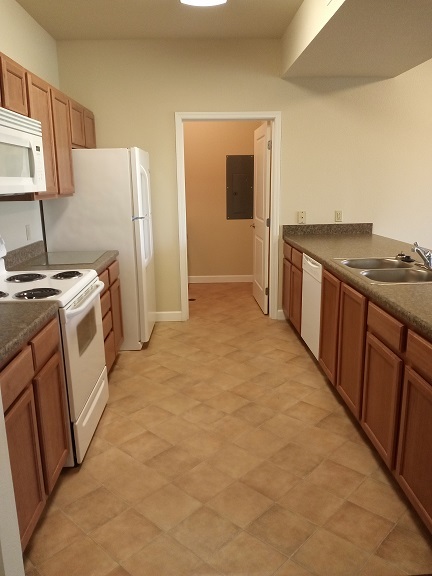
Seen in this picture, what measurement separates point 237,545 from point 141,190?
106 inches

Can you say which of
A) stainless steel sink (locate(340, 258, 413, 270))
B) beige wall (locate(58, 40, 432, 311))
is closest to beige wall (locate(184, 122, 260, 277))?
beige wall (locate(58, 40, 432, 311))

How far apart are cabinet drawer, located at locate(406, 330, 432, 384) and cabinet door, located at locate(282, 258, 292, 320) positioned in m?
2.41

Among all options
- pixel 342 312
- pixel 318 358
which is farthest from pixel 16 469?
pixel 318 358

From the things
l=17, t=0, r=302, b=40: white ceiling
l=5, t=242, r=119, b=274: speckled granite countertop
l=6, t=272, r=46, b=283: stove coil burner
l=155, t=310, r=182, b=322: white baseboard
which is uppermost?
l=17, t=0, r=302, b=40: white ceiling

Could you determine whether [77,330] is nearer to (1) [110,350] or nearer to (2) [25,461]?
(2) [25,461]

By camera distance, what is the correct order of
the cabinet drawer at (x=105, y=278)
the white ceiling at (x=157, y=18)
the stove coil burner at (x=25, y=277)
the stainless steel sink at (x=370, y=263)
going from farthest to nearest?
the white ceiling at (x=157, y=18) → the cabinet drawer at (x=105, y=278) → the stainless steel sink at (x=370, y=263) → the stove coil burner at (x=25, y=277)

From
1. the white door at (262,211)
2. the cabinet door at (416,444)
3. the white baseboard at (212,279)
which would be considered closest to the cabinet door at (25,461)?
the cabinet door at (416,444)

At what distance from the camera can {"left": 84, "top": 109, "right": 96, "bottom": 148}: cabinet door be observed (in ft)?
12.5

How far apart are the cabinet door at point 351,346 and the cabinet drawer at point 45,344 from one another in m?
1.52

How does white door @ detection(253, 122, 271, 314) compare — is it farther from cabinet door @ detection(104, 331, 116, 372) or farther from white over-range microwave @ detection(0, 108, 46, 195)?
white over-range microwave @ detection(0, 108, 46, 195)

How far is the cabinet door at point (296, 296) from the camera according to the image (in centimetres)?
383

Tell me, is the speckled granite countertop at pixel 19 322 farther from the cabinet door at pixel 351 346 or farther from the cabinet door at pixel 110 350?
the cabinet door at pixel 351 346

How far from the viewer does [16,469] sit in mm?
1568

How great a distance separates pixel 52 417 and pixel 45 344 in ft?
1.12
